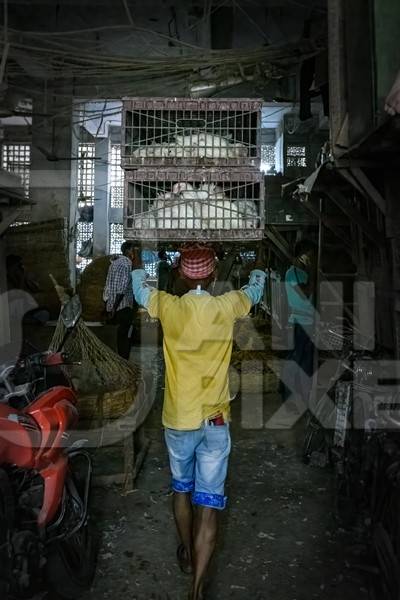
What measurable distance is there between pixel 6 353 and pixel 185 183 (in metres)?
4.32

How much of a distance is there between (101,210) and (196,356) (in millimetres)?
15638

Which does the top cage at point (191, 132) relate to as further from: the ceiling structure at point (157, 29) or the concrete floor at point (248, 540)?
the ceiling structure at point (157, 29)

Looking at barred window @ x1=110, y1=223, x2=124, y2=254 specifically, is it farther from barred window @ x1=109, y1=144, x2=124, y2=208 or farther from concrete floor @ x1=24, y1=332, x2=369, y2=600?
concrete floor @ x1=24, y1=332, x2=369, y2=600

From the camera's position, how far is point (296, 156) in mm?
9742

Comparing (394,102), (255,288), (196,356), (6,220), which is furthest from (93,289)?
(394,102)

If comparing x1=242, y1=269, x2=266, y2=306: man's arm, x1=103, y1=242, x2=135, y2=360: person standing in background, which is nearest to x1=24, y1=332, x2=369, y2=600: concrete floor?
x1=242, y1=269, x2=266, y2=306: man's arm

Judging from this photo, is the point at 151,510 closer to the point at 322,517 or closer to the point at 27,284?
the point at 322,517

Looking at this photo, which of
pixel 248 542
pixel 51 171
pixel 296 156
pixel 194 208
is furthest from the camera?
pixel 51 171

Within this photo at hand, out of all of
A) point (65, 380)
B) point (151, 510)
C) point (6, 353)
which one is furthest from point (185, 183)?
point (6, 353)

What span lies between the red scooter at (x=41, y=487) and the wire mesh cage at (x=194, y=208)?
3.50 feet

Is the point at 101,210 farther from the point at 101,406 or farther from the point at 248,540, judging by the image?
the point at 248,540

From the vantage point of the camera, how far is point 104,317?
9602 millimetres

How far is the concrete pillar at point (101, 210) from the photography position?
17.5 m

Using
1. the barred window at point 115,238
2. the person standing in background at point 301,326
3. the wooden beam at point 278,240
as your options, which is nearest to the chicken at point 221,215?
the person standing in background at point 301,326
